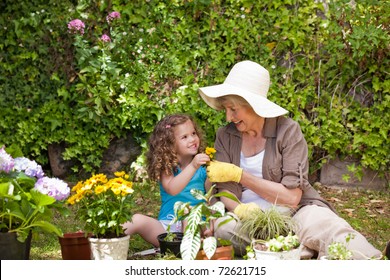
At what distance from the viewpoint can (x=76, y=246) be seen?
131 inches

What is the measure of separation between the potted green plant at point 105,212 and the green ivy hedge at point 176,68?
243cm

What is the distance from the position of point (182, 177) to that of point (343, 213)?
1.84 m

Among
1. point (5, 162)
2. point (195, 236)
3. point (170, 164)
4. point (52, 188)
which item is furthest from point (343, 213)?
point (5, 162)

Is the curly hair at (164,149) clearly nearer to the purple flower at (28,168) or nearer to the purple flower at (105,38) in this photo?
the purple flower at (28,168)

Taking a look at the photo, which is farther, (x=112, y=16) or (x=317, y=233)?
(x=112, y=16)

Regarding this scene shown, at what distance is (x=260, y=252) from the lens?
2.70 meters

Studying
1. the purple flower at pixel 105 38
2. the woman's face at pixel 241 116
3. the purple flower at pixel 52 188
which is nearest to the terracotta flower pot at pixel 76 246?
the purple flower at pixel 52 188

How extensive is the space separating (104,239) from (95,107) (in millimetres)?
2648

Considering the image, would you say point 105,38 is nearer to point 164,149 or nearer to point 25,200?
point 164,149

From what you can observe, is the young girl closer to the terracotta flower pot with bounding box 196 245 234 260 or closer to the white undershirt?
the white undershirt

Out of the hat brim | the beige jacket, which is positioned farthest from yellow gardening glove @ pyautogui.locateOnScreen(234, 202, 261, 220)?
the hat brim

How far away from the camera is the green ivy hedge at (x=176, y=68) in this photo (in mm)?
5406

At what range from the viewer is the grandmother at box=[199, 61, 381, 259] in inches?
134
